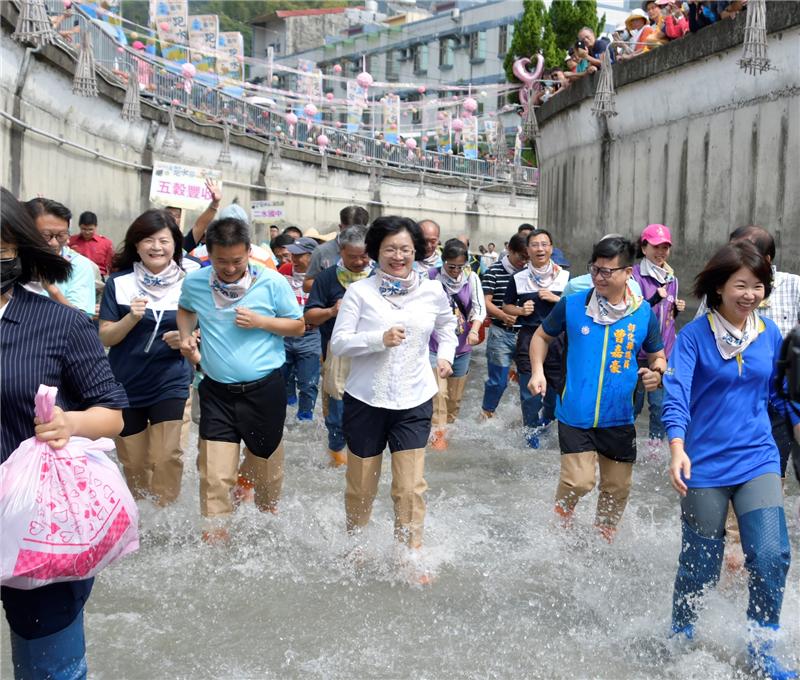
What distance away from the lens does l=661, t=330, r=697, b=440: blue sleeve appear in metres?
4.29

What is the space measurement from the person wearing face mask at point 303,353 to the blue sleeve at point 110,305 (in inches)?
146

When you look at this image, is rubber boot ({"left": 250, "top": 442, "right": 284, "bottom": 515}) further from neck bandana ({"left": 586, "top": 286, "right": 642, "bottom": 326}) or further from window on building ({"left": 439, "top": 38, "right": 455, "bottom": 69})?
window on building ({"left": 439, "top": 38, "right": 455, "bottom": 69})

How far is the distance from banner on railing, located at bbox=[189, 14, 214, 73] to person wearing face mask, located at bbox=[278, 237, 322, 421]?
24.1 meters

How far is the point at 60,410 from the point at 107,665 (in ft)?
6.83

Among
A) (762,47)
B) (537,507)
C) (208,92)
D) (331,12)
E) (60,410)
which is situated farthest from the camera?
(331,12)

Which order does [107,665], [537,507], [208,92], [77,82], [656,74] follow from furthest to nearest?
[208,92] < [77,82] < [656,74] < [537,507] < [107,665]

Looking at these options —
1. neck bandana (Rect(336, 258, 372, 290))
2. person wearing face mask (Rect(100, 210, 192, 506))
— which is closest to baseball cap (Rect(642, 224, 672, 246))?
neck bandana (Rect(336, 258, 372, 290))

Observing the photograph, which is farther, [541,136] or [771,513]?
[541,136]

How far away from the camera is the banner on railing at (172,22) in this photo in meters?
32.0

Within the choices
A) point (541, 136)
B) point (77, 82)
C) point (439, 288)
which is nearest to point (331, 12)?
point (541, 136)

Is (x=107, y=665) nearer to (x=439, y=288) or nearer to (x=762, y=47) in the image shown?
(x=439, y=288)

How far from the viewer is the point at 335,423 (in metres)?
8.49

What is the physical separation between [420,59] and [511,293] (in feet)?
186

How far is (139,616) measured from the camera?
5121 mm
